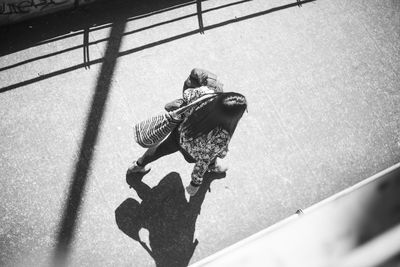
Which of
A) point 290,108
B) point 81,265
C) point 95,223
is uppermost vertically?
point 290,108

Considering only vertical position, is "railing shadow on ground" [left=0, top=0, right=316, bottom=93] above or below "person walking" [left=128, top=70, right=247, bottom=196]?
above

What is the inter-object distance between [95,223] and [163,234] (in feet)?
2.70

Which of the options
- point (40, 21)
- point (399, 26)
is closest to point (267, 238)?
point (40, 21)

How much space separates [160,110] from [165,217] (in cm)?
152

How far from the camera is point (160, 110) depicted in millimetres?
4242

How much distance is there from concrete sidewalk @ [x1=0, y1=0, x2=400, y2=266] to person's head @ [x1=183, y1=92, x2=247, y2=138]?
1.42 meters

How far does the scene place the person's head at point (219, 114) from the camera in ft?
8.02

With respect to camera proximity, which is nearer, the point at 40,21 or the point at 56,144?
the point at 56,144

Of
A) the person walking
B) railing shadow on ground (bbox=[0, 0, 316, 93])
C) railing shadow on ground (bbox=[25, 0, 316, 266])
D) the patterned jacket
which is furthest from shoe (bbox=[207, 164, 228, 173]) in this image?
railing shadow on ground (bbox=[0, 0, 316, 93])

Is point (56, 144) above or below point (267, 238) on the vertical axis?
above

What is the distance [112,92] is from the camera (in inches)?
170

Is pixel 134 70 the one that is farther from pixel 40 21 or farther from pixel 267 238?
pixel 267 238

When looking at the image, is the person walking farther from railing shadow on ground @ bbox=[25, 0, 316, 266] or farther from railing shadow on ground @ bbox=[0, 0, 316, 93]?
railing shadow on ground @ bbox=[0, 0, 316, 93]

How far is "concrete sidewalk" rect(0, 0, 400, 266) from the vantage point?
3.50 metres
